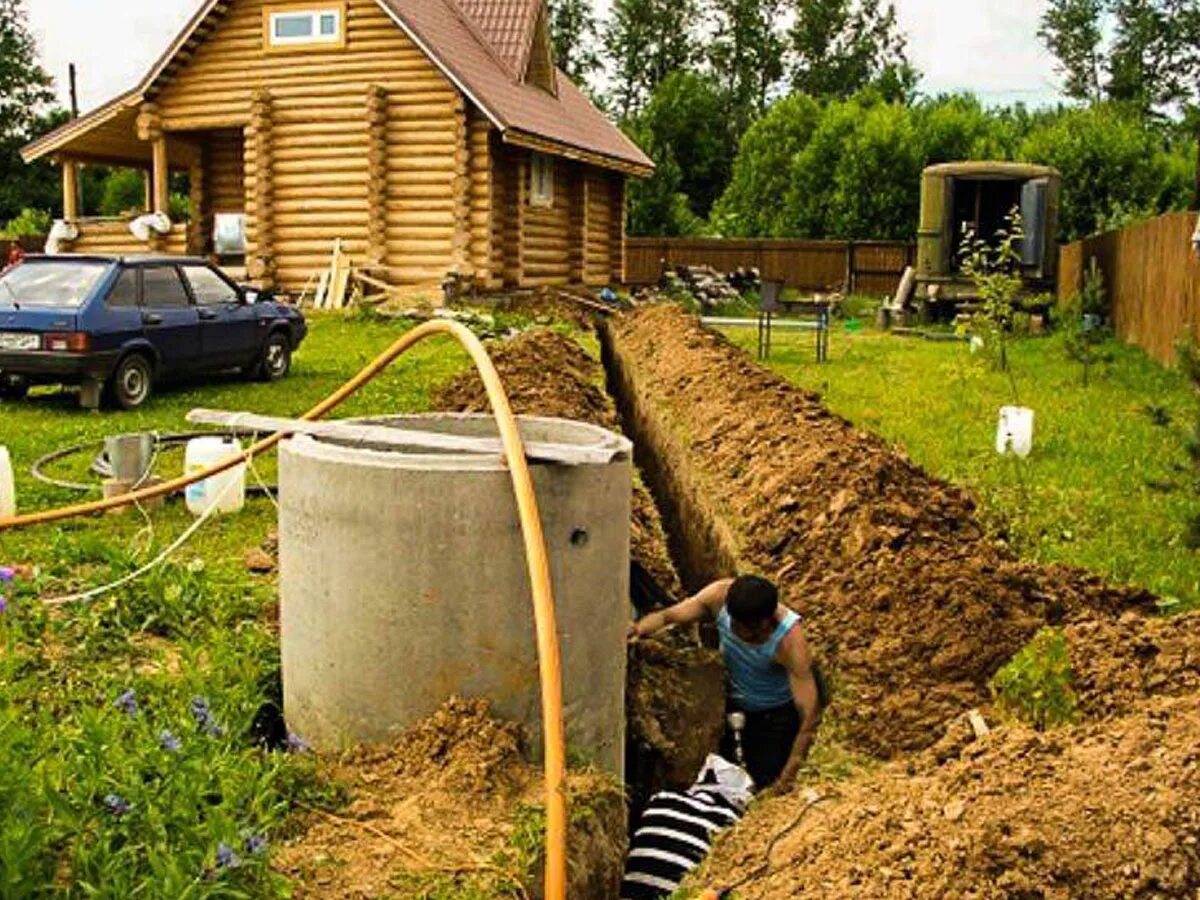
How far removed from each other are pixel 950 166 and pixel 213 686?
79.0 ft

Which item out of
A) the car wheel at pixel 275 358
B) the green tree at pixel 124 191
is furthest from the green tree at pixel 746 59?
the car wheel at pixel 275 358

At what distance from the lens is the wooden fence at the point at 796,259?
38250mm

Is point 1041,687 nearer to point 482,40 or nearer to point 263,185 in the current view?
point 263,185

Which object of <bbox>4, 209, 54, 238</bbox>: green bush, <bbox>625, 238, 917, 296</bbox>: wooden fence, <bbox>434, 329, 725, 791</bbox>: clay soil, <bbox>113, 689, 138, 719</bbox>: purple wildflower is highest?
<bbox>4, 209, 54, 238</bbox>: green bush

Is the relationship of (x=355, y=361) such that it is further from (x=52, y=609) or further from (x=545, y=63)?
(x=545, y=63)

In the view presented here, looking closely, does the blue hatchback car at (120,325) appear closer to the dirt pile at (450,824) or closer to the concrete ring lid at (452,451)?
the concrete ring lid at (452,451)

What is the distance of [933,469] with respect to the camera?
33.2ft

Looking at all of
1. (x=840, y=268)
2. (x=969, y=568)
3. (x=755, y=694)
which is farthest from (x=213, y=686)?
(x=840, y=268)

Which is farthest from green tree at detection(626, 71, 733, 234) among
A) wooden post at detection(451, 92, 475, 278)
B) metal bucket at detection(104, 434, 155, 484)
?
metal bucket at detection(104, 434, 155, 484)

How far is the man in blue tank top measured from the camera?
5891 millimetres

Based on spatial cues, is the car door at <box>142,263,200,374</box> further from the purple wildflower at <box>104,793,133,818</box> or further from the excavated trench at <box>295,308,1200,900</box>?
the purple wildflower at <box>104,793,133,818</box>

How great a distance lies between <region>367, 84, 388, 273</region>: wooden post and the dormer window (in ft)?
4.15

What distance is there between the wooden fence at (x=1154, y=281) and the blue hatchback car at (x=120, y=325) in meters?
9.08

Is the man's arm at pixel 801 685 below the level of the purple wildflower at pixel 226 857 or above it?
below
